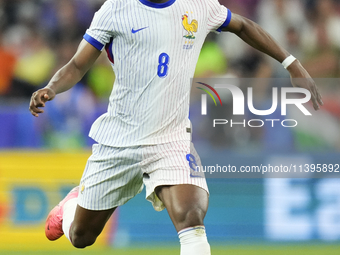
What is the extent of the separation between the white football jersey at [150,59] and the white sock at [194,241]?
2.51 feet

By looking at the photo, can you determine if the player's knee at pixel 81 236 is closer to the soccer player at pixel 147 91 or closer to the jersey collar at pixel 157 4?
the soccer player at pixel 147 91

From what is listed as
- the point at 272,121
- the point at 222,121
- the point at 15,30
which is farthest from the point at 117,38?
the point at 15,30

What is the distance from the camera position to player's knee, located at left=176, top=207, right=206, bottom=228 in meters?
3.68

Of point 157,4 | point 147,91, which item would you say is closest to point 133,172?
point 147,91

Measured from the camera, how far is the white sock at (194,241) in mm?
3650

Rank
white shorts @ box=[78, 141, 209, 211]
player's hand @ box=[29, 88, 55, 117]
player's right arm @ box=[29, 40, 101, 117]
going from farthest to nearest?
player's right arm @ box=[29, 40, 101, 117] < white shorts @ box=[78, 141, 209, 211] < player's hand @ box=[29, 88, 55, 117]

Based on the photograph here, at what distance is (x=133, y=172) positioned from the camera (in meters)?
4.24

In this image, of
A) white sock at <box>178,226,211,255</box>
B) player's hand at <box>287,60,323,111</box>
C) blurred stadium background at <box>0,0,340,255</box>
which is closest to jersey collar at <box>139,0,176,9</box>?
player's hand at <box>287,60,323,111</box>

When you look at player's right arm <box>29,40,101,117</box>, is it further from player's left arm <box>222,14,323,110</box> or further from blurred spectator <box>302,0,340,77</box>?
blurred spectator <box>302,0,340,77</box>

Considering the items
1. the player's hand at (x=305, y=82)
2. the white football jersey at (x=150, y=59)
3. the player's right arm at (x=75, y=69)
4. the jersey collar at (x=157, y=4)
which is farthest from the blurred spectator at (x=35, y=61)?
the player's hand at (x=305, y=82)

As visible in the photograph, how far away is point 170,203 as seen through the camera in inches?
150

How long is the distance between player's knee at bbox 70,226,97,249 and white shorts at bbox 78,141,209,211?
0.25 metres

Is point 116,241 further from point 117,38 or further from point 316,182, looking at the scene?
point 117,38

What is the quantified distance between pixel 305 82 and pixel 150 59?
129 centimetres
